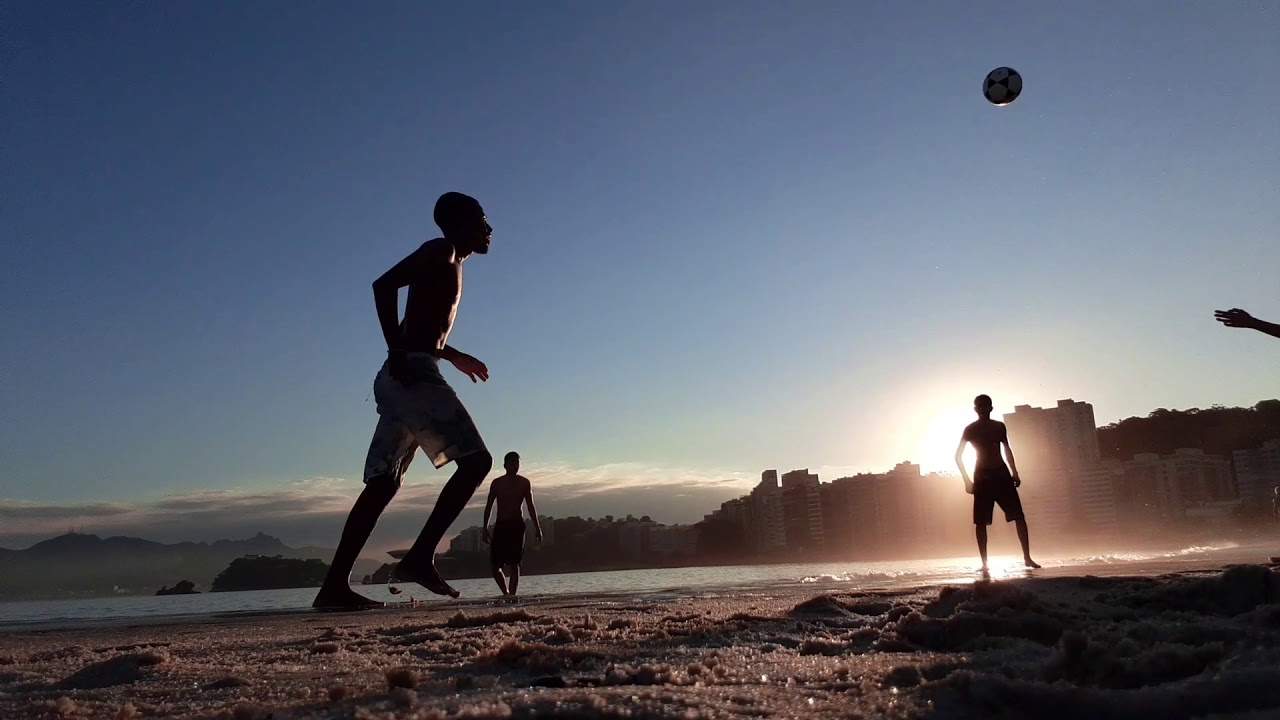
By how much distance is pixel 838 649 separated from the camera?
337cm

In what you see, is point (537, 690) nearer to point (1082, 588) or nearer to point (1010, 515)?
point (1082, 588)

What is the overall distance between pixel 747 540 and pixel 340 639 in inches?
4905

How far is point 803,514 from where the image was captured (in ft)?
387

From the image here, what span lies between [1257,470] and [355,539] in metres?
85.5

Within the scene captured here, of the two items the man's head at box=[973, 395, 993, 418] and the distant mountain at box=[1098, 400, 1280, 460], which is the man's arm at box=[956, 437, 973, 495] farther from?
the distant mountain at box=[1098, 400, 1280, 460]

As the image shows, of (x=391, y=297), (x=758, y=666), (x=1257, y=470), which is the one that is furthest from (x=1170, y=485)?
(x=758, y=666)

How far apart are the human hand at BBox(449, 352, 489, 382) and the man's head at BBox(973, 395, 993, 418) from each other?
771 centimetres

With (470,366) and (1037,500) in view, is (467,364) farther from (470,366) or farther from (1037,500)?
(1037,500)

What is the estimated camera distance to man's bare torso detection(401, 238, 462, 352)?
5.01 metres

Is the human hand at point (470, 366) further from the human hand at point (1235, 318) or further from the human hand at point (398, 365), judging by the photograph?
the human hand at point (1235, 318)

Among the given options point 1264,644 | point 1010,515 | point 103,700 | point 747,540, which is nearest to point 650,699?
point 103,700

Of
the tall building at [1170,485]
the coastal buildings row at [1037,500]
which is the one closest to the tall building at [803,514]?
the coastal buildings row at [1037,500]

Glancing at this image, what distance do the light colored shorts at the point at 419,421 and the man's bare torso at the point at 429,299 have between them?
132 mm

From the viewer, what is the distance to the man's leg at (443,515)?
15.7 ft
